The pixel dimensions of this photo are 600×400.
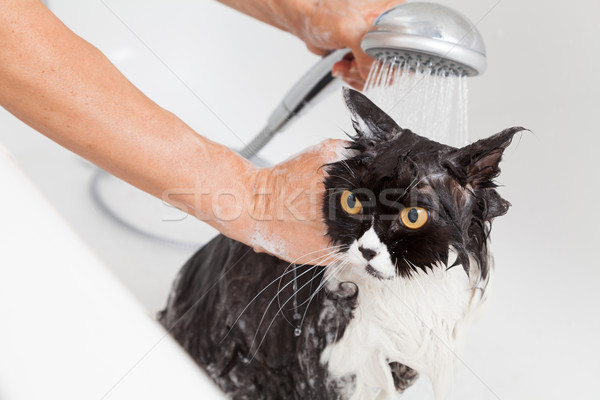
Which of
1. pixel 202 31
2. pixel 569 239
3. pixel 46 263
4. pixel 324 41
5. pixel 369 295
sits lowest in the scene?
pixel 569 239

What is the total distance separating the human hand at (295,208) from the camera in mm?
683

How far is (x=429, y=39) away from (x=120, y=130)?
1.32 feet

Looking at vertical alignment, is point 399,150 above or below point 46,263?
below

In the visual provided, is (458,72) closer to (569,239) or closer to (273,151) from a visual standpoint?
(569,239)

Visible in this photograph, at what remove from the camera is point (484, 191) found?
23.6 inches

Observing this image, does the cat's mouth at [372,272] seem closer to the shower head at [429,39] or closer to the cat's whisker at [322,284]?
the cat's whisker at [322,284]

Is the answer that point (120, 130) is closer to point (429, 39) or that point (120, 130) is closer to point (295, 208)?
point (295, 208)

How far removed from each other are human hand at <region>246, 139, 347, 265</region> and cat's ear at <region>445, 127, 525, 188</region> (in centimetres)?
15

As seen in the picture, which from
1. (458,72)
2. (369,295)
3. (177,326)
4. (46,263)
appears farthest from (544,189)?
(46,263)

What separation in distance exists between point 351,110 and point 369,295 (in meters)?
0.24

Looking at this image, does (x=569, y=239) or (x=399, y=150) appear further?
(x=569, y=239)

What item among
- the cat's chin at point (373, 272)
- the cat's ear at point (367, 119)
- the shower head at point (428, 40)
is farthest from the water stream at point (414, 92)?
the cat's chin at point (373, 272)

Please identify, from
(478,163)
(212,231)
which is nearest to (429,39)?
(478,163)

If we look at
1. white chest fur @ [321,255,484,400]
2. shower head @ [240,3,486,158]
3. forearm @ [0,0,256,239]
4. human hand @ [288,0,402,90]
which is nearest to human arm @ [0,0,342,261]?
forearm @ [0,0,256,239]
